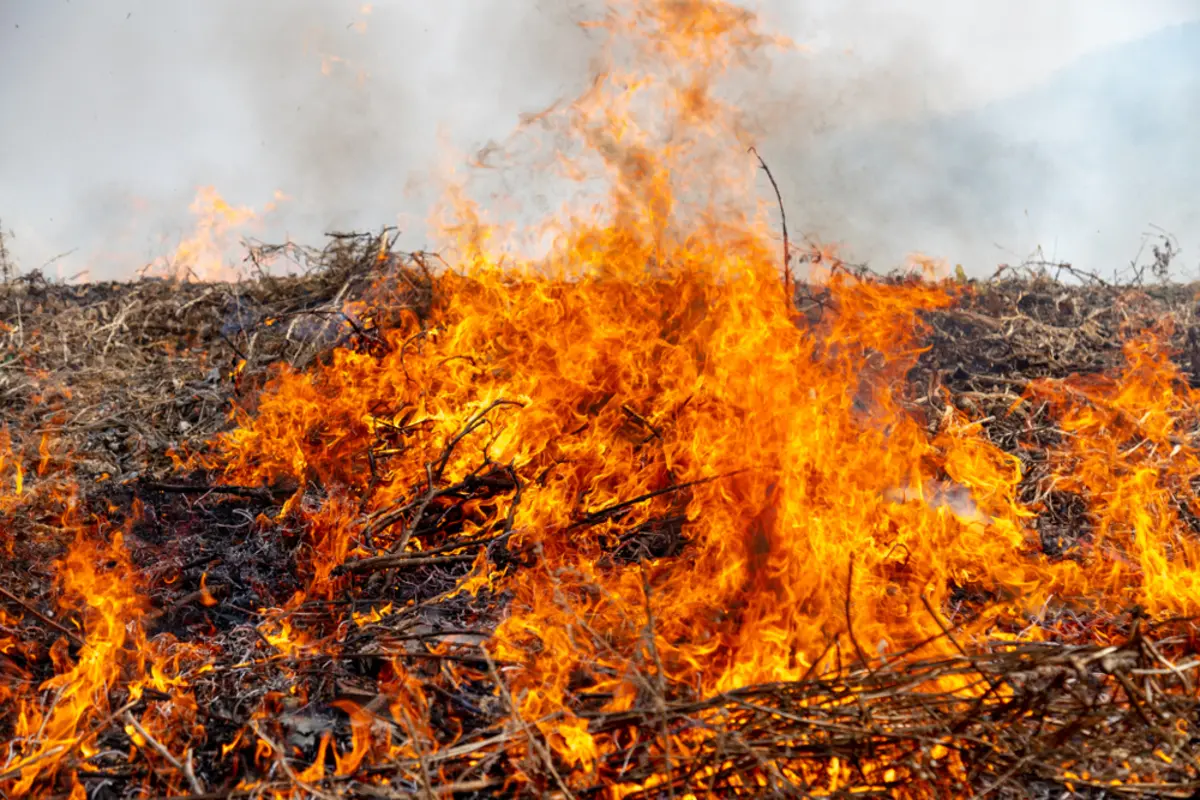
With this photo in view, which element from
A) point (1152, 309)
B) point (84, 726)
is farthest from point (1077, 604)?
point (1152, 309)

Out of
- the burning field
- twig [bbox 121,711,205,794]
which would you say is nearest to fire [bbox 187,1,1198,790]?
the burning field

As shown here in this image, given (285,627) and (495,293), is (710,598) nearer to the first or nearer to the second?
(285,627)

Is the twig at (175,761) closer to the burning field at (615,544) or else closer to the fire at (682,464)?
the burning field at (615,544)

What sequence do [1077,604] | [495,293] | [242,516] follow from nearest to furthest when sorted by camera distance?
[1077,604] < [242,516] < [495,293]

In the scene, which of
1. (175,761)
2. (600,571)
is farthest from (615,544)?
(175,761)

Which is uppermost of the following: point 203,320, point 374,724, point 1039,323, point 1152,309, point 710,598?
point 1152,309

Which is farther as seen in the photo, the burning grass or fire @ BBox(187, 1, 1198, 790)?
fire @ BBox(187, 1, 1198, 790)

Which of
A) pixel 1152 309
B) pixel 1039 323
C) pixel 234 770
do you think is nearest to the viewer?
pixel 234 770

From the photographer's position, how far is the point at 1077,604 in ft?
12.6

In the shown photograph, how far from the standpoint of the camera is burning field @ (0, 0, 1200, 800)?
2373mm

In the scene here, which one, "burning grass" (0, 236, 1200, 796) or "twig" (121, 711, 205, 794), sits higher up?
"burning grass" (0, 236, 1200, 796)

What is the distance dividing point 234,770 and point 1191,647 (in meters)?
3.48

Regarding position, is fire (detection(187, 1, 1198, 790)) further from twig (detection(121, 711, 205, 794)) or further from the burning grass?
twig (detection(121, 711, 205, 794))

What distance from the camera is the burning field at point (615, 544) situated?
93.4 inches
